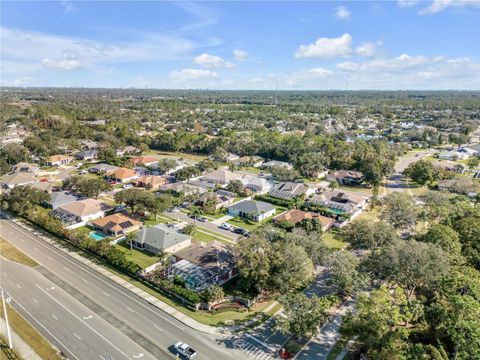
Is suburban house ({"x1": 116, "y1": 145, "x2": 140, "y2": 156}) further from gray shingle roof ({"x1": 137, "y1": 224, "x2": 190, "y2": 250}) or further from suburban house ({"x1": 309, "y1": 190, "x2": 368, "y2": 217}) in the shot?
suburban house ({"x1": 309, "y1": 190, "x2": 368, "y2": 217})

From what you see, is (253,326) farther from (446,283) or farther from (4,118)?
(4,118)

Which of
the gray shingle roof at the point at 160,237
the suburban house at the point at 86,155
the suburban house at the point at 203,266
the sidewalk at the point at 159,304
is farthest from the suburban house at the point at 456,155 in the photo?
the suburban house at the point at 86,155

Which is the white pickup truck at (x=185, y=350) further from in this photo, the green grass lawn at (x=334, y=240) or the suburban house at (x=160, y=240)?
the green grass lawn at (x=334, y=240)

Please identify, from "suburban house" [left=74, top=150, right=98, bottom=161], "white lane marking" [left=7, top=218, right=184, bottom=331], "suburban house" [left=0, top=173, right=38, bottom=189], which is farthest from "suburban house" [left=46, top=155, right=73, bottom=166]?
"white lane marking" [left=7, top=218, right=184, bottom=331]

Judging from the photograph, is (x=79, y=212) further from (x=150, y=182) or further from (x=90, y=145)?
(x=90, y=145)

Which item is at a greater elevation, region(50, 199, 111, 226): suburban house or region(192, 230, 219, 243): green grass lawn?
region(50, 199, 111, 226): suburban house

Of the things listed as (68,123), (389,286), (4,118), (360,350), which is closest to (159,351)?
(360,350)
